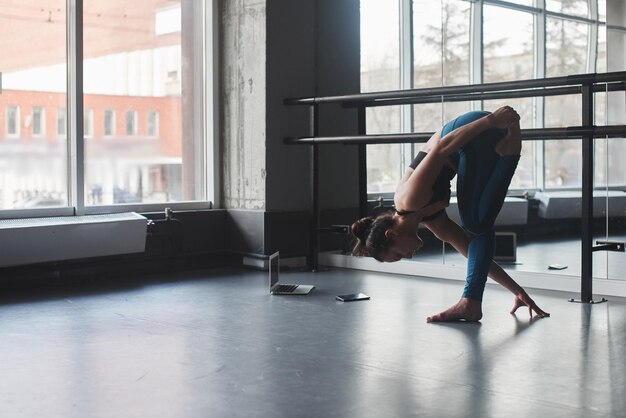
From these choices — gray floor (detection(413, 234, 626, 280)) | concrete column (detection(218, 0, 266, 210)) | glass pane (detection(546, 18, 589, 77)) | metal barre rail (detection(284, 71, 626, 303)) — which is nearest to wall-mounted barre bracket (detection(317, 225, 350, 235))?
metal barre rail (detection(284, 71, 626, 303))

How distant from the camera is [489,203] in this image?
3820 millimetres

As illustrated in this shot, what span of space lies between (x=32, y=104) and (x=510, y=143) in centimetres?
329

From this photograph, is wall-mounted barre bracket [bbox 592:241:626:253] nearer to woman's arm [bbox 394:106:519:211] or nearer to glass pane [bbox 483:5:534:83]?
woman's arm [bbox 394:106:519:211]

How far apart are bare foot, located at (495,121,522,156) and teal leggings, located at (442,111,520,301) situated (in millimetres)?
18

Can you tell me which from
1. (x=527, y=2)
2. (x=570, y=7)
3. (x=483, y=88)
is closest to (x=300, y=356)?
(x=483, y=88)

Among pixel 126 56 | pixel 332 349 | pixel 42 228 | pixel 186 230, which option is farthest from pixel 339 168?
pixel 332 349

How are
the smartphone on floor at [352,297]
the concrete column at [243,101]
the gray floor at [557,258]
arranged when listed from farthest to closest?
the concrete column at [243,101] → the gray floor at [557,258] → the smartphone on floor at [352,297]

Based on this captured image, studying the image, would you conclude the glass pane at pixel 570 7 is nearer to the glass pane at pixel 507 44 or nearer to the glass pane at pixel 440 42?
the glass pane at pixel 507 44

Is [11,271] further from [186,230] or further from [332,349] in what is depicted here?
[332,349]

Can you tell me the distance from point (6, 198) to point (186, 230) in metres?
1.34

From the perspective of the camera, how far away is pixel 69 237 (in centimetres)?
528

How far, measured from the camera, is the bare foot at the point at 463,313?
3957 millimetres

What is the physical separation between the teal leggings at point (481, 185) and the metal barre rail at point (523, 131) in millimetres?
837

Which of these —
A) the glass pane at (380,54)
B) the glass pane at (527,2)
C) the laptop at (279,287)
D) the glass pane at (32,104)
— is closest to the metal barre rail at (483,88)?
the glass pane at (380,54)
